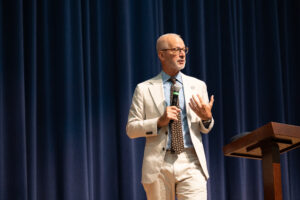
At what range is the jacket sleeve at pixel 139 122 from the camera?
9.98ft

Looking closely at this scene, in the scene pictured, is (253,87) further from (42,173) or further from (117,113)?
(42,173)

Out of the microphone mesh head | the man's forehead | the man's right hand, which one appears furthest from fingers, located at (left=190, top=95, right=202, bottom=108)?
the man's forehead

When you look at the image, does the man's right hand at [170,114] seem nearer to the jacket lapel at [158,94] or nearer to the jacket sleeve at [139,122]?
the jacket sleeve at [139,122]

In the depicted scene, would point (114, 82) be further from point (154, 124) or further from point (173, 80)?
point (154, 124)

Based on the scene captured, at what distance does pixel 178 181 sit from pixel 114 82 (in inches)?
72.8

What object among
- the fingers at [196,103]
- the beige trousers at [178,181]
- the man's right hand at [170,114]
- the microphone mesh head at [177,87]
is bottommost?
the beige trousers at [178,181]

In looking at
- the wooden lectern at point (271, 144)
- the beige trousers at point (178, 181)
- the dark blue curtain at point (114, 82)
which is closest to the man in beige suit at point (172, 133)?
the beige trousers at point (178, 181)

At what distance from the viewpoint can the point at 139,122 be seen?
10.2 feet

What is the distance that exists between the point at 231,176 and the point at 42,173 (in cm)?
205

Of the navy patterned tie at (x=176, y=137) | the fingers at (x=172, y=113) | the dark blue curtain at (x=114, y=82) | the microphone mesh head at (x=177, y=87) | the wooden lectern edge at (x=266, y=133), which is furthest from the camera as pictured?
the dark blue curtain at (x=114, y=82)

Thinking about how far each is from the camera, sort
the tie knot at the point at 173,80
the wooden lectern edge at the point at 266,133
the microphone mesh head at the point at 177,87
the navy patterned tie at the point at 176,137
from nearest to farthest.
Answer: the wooden lectern edge at the point at 266,133
the navy patterned tie at the point at 176,137
the microphone mesh head at the point at 177,87
the tie knot at the point at 173,80

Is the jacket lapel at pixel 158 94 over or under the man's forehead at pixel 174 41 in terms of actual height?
under

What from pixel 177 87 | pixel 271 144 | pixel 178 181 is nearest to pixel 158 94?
pixel 177 87

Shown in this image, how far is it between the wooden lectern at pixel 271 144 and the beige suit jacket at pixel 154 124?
0.48 metres
